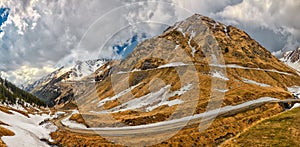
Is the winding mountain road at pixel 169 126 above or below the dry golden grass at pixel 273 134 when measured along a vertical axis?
above

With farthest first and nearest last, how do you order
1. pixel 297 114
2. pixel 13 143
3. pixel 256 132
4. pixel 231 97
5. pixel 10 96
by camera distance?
pixel 10 96 → pixel 231 97 → pixel 13 143 → pixel 297 114 → pixel 256 132

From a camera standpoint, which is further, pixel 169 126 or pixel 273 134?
pixel 169 126

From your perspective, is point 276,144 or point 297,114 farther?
point 297,114

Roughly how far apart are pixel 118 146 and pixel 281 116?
34.7 meters

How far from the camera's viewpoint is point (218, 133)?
58906mm

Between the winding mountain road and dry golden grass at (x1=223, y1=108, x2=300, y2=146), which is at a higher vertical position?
the winding mountain road

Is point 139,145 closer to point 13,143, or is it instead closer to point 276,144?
point 13,143

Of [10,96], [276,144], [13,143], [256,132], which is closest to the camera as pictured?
[276,144]

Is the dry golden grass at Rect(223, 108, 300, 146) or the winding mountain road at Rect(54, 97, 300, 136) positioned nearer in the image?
the dry golden grass at Rect(223, 108, 300, 146)

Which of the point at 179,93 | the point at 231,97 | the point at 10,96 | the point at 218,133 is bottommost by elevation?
the point at 218,133

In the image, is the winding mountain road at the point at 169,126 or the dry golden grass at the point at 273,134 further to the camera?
the winding mountain road at the point at 169,126

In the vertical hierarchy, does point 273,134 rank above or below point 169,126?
below

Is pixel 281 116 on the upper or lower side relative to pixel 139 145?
lower

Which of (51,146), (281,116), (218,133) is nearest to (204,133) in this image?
(218,133)
